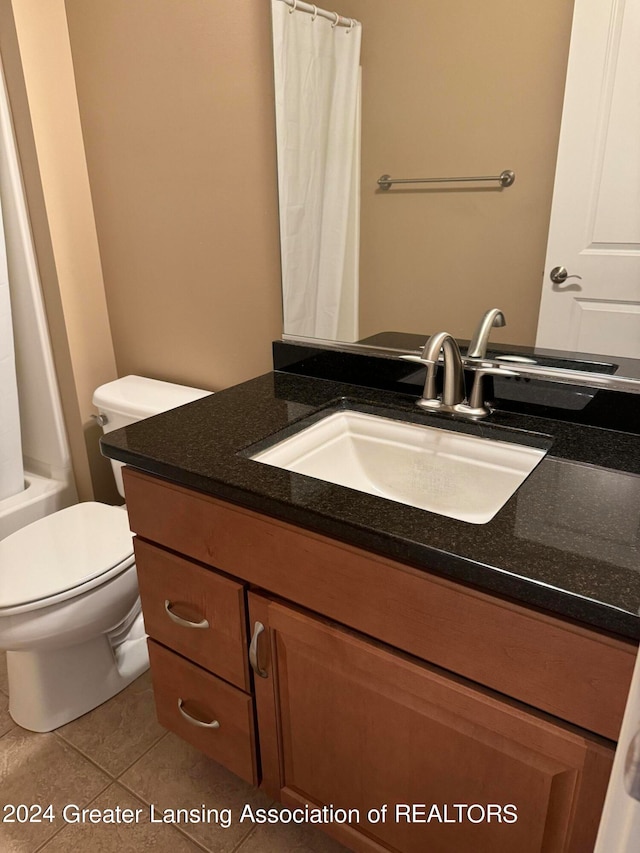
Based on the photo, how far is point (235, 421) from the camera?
46.8 inches

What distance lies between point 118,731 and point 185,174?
142 cm

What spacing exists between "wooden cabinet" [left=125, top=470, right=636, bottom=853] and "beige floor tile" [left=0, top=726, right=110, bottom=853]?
1.27 ft

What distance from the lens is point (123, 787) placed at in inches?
55.1

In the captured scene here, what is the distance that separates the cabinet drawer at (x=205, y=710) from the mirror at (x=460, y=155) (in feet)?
2.57

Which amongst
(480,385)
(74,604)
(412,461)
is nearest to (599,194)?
(480,385)

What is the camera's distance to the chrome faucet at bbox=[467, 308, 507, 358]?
1175 millimetres

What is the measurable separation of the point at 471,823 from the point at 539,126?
1100 mm

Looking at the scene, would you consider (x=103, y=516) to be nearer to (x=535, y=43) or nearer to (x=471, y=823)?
(x=471, y=823)

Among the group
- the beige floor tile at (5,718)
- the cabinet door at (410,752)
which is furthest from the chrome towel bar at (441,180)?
the beige floor tile at (5,718)

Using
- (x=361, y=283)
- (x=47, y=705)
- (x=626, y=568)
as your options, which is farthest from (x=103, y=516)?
(x=626, y=568)

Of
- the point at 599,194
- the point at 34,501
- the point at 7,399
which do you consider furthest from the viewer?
the point at 34,501

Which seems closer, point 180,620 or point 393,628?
point 393,628

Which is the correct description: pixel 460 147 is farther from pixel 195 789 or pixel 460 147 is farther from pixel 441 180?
pixel 195 789

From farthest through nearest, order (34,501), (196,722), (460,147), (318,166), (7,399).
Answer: (34,501) → (7,399) → (318,166) → (196,722) → (460,147)
